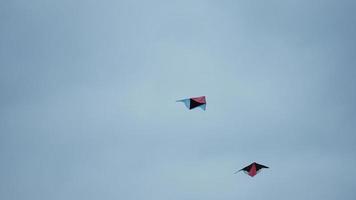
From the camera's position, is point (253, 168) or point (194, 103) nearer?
point (194, 103)

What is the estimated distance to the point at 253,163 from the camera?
16.9 metres

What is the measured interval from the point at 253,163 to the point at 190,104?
5.20m

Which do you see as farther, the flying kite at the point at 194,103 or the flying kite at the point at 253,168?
the flying kite at the point at 253,168

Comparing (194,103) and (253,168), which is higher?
(194,103)

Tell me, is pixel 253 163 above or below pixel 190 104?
below

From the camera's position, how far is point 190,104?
1592cm

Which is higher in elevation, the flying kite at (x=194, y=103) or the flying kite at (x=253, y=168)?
the flying kite at (x=194, y=103)

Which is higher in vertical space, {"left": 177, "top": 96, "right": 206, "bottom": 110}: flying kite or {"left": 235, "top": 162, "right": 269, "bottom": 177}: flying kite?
{"left": 177, "top": 96, "right": 206, "bottom": 110}: flying kite

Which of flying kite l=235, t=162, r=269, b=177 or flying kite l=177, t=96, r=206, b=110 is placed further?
flying kite l=235, t=162, r=269, b=177
